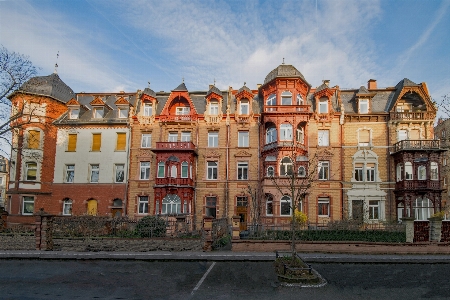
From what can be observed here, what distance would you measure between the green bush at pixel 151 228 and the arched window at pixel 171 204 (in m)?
10.3

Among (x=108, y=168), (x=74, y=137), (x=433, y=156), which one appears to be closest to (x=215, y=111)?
(x=108, y=168)

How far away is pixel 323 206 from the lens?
30250 millimetres

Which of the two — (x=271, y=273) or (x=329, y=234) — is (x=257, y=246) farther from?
(x=271, y=273)

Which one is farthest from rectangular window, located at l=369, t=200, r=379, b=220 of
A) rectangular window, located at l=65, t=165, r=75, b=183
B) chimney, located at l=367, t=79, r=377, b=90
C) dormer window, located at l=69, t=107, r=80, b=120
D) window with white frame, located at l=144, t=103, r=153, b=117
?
dormer window, located at l=69, t=107, r=80, b=120

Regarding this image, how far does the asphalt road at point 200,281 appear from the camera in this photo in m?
9.91

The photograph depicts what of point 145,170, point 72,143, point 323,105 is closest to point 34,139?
point 72,143

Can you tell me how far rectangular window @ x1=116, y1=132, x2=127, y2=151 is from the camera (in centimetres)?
3284

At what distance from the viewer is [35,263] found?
1462 centimetres

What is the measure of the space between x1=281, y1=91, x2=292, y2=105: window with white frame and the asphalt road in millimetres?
18523

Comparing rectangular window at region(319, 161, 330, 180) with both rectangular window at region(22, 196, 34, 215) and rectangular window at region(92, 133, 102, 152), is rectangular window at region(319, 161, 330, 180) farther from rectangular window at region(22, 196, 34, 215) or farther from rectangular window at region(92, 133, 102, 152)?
rectangular window at region(22, 196, 34, 215)

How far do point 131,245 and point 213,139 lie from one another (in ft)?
50.7

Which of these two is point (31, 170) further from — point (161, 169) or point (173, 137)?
point (173, 137)

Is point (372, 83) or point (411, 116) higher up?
point (372, 83)

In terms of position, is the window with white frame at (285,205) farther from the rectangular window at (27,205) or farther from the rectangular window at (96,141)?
the rectangular window at (27,205)
